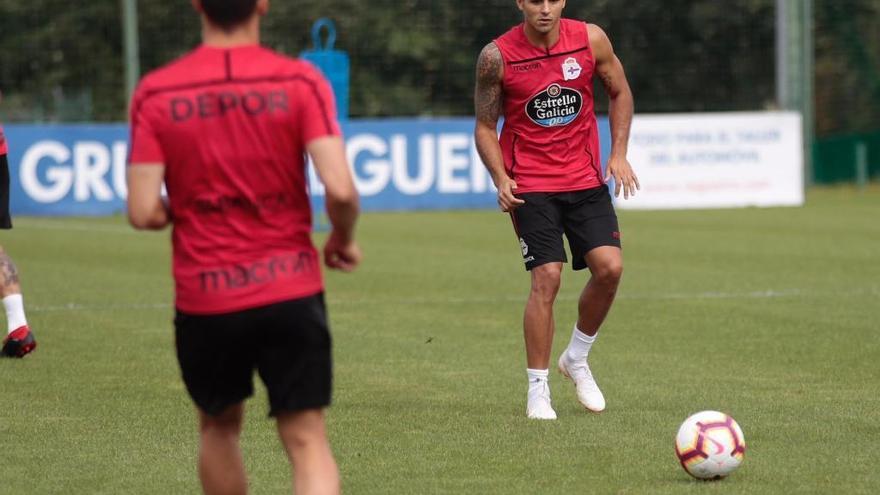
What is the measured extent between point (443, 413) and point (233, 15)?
12.2 feet

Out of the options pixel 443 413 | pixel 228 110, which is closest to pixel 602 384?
pixel 443 413

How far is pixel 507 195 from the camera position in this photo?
785cm

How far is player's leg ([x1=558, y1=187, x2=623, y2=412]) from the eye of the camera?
7938 millimetres

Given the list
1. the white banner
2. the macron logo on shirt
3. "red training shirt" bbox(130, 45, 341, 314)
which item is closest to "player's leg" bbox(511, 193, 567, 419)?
"red training shirt" bbox(130, 45, 341, 314)

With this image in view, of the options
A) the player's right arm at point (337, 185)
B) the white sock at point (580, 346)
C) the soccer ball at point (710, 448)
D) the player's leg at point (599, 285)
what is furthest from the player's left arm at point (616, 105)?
the player's right arm at point (337, 185)

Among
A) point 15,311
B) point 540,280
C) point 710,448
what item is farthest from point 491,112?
point 15,311

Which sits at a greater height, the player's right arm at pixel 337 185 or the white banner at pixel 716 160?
the player's right arm at pixel 337 185

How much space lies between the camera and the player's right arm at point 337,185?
4.50 metres

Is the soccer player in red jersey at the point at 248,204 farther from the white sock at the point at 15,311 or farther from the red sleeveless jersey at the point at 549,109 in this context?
the white sock at the point at 15,311

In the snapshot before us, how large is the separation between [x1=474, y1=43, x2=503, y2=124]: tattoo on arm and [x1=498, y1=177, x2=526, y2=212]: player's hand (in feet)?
1.03

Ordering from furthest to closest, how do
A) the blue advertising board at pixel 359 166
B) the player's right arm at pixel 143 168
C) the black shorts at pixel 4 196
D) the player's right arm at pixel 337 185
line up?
the blue advertising board at pixel 359 166
the black shorts at pixel 4 196
the player's right arm at pixel 143 168
the player's right arm at pixel 337 185

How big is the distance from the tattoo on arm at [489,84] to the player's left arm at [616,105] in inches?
18.7

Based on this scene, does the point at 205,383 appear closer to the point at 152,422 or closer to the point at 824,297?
the point at 152,422

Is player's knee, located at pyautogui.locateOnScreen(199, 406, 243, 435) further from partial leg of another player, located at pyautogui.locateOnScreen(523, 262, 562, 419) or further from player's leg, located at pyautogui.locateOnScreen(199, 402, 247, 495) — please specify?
partial leg of another player, located at pyautogui.locateOnScreen(523, 262, 562, 419)
